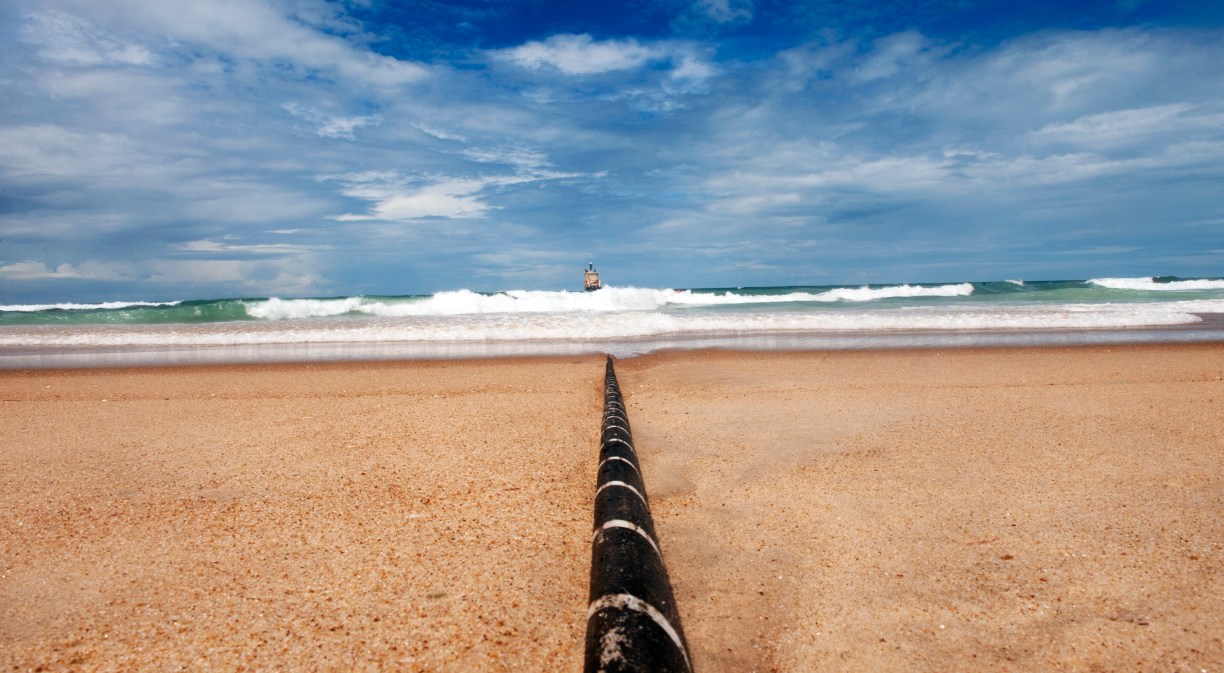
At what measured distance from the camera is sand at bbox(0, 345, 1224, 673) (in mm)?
1986

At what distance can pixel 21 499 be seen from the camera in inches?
137

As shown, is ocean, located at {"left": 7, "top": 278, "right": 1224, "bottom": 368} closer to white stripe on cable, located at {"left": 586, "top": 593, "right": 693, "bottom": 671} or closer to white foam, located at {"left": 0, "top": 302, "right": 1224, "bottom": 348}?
white foam, located at {"left": 0, "top": 302, "right": 1224, "bottom": 348}

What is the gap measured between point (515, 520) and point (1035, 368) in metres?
8.03

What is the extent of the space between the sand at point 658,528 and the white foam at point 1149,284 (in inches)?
1809

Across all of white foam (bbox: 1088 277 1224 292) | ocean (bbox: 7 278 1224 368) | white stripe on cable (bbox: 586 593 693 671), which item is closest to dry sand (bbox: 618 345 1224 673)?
white stripe on cable (bbox: 586 593 693 671)

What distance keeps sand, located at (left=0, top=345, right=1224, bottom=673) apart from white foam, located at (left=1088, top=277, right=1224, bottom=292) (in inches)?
1809

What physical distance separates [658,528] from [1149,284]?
5630cm

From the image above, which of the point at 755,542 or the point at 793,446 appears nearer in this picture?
the point at 755,542

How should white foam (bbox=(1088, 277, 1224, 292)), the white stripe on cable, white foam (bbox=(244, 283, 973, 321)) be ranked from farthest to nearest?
1. white foam (bbox=(1088, 277, 1224, 292))
2. white foam (bbox=(244, 283, 973, 321))
3. the white stripe on cable

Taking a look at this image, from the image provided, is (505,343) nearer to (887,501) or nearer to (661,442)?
(661,442)

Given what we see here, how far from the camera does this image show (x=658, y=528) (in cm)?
294

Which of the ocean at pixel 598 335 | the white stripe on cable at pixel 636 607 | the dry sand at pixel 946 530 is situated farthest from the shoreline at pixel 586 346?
the white stripe on cable at pixel 636 607

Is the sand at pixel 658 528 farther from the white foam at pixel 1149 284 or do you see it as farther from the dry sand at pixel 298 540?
the white foam at pixel 1149 284

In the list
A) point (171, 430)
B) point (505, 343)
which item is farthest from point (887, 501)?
point (505, 343)
